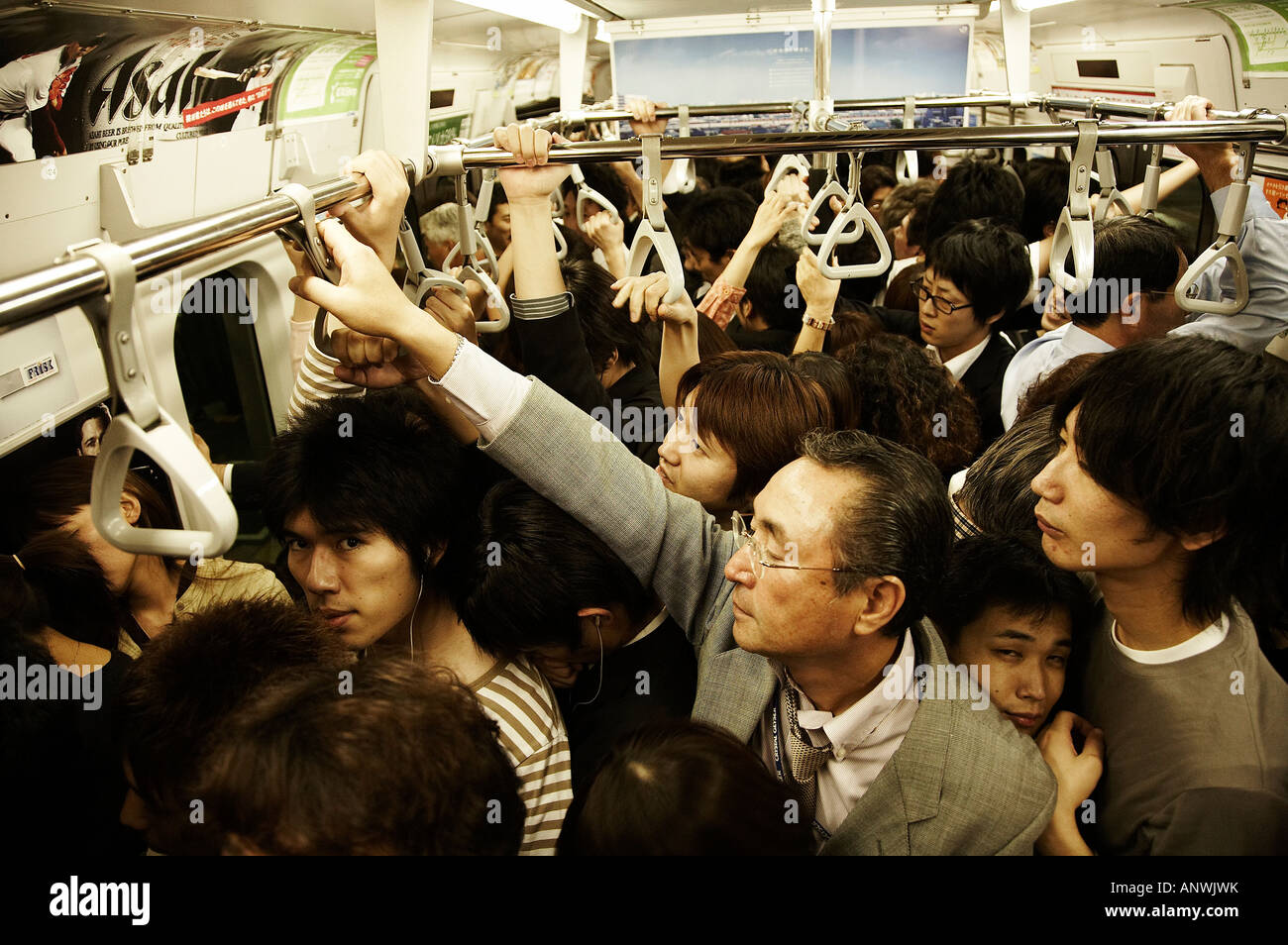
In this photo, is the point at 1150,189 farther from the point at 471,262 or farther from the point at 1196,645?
the point at 471,262

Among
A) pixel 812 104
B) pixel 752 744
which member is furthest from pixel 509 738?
pixel 812 104

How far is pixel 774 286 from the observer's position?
13.6 feet

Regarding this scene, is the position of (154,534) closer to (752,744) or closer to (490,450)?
(490,450)

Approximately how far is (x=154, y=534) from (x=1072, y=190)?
2.24m

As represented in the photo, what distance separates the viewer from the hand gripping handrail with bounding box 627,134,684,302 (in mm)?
2137

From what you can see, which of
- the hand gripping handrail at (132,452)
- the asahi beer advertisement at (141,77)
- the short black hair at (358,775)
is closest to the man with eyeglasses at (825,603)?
the hand gripping handrail at (132,452)

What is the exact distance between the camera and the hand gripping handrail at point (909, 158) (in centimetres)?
416

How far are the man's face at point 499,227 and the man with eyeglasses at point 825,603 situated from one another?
3.41 metres

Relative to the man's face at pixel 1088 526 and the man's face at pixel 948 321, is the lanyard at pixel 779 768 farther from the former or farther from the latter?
the man's face at pixel 948 321

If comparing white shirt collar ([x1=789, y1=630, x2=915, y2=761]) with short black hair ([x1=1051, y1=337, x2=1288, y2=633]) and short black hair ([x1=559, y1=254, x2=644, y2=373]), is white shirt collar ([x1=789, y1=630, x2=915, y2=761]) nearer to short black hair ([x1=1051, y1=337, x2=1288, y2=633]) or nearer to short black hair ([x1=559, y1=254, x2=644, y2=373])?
short black hair ([x1=1051, y1=337, x2=1288, y2=633])

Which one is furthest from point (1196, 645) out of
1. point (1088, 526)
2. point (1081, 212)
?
point (1081, 212)

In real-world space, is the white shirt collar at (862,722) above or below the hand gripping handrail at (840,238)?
below

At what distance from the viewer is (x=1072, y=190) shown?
2.32 metres

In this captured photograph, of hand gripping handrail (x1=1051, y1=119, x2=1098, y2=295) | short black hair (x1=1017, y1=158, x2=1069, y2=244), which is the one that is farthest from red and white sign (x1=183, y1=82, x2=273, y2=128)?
short black hair (x1=1017, y1=158, x2=1069, y2=244)
